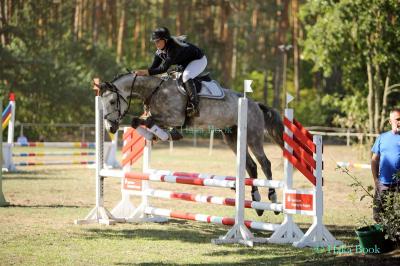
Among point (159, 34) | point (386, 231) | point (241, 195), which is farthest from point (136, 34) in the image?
point (386, 231)

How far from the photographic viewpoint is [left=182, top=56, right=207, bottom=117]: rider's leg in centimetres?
903

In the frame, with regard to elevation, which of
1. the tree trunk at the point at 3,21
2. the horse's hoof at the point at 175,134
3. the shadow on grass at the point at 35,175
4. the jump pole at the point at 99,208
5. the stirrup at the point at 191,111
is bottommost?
the shadow on grass at the point at 35,175

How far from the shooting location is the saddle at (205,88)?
360 inches

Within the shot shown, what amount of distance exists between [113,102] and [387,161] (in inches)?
137

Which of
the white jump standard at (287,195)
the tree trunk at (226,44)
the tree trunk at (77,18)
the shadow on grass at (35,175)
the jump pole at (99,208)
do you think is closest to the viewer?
the white jump standard at (287,195)

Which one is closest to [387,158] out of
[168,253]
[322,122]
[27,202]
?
[168,253]

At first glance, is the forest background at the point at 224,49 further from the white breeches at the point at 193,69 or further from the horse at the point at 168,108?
the white breeches at the point at 193,69

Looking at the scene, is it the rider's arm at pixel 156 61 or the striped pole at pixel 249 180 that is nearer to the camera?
the striped pole at pixel 249 180

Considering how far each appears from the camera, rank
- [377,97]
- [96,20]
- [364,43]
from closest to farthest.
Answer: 1. [364,43]
2. [377,97]
3. [96,20]

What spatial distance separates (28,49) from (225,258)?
3323 cm

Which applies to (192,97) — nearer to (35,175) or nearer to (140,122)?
(140,122)

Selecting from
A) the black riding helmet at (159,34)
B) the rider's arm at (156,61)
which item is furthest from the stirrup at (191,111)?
the black riding helmet at (159,34)

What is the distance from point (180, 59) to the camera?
905cm

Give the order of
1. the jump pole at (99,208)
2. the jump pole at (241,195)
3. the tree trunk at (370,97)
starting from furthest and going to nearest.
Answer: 1. the tree trunk at (370,97)
2. the jump pole at (99,208)
3. the jump pole at (241,195)
